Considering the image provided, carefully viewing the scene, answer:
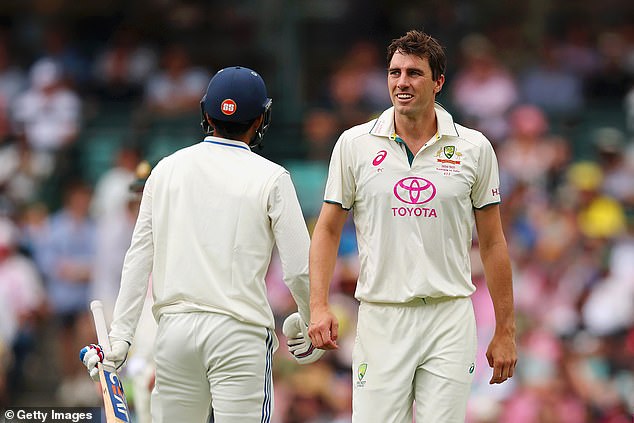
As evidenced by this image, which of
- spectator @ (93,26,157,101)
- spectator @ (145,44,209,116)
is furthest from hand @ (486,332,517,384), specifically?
spectator @ (93,26,157,101)

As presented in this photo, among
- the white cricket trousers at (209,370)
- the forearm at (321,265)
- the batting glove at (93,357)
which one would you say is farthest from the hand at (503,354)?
the batting glove at (93,357)

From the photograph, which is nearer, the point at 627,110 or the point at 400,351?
the point at 400,351

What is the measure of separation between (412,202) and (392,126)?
0.46 m

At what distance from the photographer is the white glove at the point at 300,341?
7.22m

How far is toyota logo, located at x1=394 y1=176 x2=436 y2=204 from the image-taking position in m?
7.02

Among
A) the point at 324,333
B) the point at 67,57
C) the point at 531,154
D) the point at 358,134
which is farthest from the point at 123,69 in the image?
the point at 324,333

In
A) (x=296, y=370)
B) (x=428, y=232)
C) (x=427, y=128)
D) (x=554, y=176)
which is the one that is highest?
(x=427, y=128)

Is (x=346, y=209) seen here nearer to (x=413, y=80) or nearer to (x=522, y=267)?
(x=413, y=80)

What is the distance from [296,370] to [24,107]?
6161 mm

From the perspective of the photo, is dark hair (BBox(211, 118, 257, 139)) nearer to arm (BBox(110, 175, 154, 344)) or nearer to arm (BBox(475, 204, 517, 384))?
arm (BBox(110, 175, 154, 344))

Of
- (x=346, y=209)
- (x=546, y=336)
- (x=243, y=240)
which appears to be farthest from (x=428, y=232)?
(x=546, y=336)

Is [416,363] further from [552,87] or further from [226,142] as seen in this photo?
[552,87]

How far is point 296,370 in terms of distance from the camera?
12.3 meters

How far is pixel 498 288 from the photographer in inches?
283
